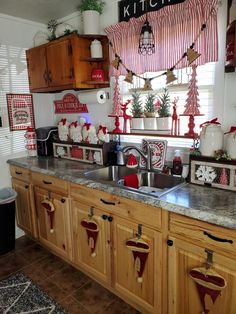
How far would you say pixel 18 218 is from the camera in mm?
2818

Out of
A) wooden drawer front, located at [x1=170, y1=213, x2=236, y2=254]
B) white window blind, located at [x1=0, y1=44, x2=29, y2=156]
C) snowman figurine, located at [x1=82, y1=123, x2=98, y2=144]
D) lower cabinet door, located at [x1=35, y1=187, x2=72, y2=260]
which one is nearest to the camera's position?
wooden drawer front, located at [x1=170, y1=213, x2=236, y2=254]

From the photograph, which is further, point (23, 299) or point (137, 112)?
point (137, 112)

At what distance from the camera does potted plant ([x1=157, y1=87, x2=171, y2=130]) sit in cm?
198

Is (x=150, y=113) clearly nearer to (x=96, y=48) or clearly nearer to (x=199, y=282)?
(x=96, y=48)

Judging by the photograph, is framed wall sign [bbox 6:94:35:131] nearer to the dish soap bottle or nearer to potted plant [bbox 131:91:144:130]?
potted plant [bbox 131:91:144:130]

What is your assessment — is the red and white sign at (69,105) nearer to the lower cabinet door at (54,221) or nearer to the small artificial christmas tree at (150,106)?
the small artificial christmas tree at (150,106)

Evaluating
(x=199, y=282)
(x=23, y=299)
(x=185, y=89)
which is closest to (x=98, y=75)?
(x=185, y=89)

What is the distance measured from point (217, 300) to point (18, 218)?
2251 mm

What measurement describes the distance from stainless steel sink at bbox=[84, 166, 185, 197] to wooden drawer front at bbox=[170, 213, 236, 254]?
422mm

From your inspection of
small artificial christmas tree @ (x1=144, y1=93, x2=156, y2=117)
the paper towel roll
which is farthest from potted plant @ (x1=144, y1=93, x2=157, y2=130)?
the paper towel roll

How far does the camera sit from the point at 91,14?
87.2 inches

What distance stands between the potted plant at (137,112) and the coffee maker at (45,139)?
108 centimetres

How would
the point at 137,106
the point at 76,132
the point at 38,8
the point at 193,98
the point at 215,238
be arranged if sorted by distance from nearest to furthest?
the point at 215,238 < the point at 193,98 < the point at 137,106 < the point at 38,8 < the point at 76,132

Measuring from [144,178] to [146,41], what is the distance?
41.8 inches
